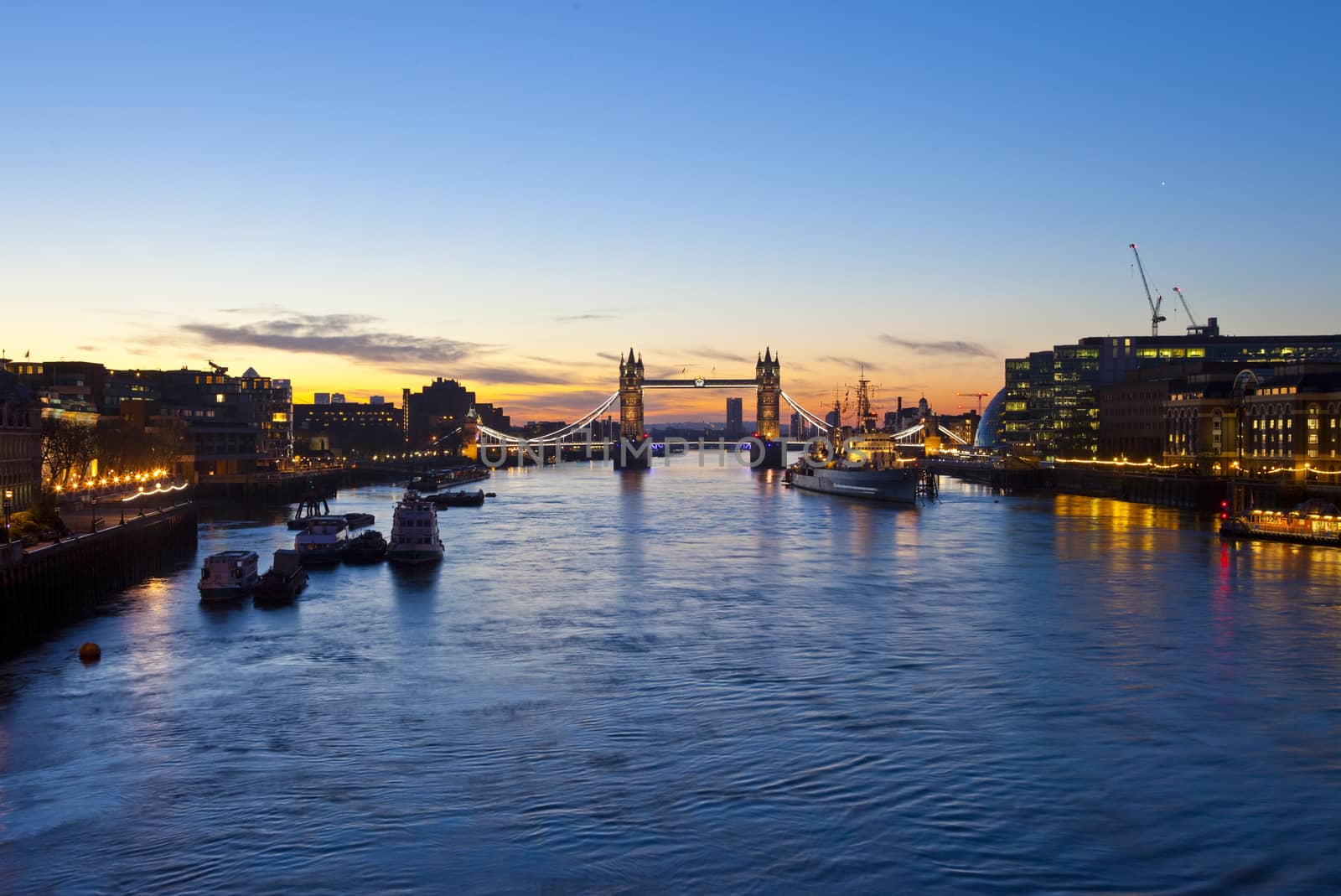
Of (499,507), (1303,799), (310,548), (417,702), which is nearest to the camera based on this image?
(1303,799)

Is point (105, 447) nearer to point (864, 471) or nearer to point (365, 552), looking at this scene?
point (365, 552)

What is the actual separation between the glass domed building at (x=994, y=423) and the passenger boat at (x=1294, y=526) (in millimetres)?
120352

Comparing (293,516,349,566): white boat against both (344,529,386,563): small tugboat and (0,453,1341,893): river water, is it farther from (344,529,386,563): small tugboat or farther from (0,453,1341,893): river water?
(0,453,1341,893): river water

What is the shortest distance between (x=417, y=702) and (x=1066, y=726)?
1214 cm

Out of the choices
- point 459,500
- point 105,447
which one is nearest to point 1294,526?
point 459,500

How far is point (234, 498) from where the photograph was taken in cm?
8969

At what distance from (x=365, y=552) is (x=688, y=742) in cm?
2962

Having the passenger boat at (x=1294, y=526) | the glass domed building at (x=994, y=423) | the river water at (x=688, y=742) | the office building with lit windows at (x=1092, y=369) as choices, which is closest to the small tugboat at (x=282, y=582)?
the river water at (x=688, y=742)

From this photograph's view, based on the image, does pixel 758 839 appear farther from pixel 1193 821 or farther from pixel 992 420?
pixel 992 420

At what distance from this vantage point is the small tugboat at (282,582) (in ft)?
114

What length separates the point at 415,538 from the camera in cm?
4631

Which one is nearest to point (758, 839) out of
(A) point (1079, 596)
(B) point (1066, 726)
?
(B) point (1066, 726)

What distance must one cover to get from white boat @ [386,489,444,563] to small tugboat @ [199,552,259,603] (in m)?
9.81

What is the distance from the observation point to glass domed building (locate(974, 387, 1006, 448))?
588 feet
